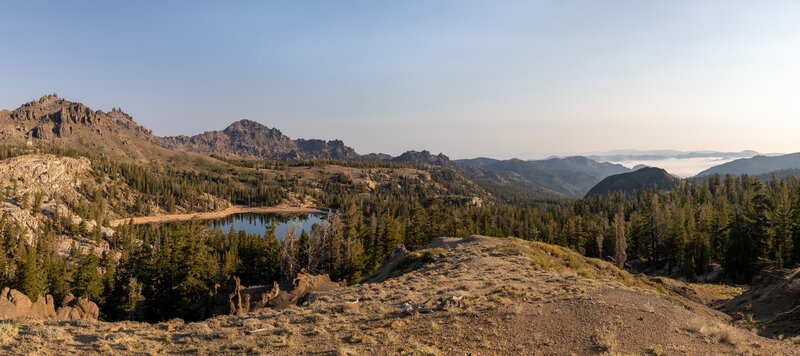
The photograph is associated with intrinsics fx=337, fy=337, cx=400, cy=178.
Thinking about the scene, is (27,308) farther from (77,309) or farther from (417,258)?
(417,258)

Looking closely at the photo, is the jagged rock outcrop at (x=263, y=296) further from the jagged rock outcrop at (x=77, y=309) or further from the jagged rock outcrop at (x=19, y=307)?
the jagged rock outcrop at (x=19, y=307)

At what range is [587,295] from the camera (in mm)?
18484

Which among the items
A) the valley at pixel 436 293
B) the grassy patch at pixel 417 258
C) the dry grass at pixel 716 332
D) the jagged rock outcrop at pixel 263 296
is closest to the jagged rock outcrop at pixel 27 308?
the valley at pixel 436 293

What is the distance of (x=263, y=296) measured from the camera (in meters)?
35.4

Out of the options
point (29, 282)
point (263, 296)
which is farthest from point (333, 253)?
point (29, 282)

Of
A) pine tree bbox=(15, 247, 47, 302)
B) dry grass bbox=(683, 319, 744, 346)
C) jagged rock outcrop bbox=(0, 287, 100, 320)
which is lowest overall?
pine tree bbox=(15, 247, 47, 302)

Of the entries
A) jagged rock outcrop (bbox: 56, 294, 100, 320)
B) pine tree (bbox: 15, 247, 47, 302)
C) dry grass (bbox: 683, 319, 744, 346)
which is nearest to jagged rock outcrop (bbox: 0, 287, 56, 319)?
jagged rock outcrop (bbox: 56, 294, 100, 320)

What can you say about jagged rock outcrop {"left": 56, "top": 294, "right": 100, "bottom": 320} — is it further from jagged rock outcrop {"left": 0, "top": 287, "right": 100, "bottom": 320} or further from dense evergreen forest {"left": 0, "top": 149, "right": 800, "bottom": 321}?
dense evergreen forest {"left": 0, "top": 149, "right": 800, "bottom": 321}

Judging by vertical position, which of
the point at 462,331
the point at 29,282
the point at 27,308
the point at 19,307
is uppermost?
the point at 462,331

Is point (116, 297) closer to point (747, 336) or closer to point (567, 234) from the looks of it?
point (747, 336)

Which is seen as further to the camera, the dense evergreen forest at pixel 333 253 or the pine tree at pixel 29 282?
the pine tree at pixel 29 282

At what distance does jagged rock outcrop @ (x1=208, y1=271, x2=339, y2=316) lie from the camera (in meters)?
34.1

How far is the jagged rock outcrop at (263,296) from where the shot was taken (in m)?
34.1

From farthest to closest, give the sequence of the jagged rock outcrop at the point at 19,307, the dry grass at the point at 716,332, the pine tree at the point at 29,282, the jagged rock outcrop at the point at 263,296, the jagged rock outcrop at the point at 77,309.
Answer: the pine tree at the point at 29,282 < the jagged rock outcrop at the point at 263,296 < the jagged rock outcrop at the point at 77,309 < the jagged rock outcrop at the point at 19,307 < the dry grass at the point at 716,332
